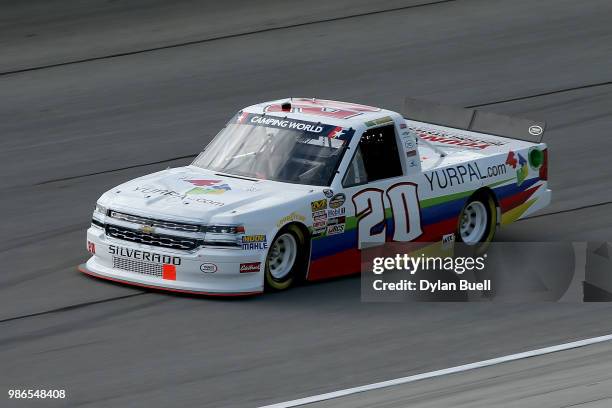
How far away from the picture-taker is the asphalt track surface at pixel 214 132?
10.2 meters

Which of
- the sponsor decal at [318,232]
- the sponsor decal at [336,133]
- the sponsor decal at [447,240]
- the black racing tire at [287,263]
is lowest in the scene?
the sponsor decal at [447,240]

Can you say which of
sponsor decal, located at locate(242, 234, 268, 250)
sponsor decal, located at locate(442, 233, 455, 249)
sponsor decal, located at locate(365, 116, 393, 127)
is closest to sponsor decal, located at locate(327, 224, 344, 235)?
sponsor decal, located at locate(242, 234, 268, 250)

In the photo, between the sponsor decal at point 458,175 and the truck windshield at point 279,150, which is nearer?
the truck windshield at point 279,150

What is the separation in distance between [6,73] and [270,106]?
7105 mm

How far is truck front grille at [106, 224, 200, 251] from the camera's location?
37.7 ft

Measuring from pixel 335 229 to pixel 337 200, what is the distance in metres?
0.25

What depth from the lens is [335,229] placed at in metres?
12.2

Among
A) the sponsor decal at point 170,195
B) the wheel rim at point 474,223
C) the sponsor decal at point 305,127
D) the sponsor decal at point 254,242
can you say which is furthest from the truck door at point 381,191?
the sponsor decal at point 170,195

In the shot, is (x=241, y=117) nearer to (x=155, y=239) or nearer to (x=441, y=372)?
(x=155, y=239)

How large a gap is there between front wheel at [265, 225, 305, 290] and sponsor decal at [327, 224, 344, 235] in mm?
265

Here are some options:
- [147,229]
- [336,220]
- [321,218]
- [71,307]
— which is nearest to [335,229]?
[336,220]

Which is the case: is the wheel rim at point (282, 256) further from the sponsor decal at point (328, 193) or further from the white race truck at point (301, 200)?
the sponsor decal at point (328, 193)

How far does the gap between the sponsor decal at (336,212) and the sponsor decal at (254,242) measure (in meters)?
0.78

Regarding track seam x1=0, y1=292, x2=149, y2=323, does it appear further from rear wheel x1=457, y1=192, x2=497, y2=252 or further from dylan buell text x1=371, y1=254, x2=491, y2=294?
rear wheel x1=457, y1=192, x2=497, y2=252
